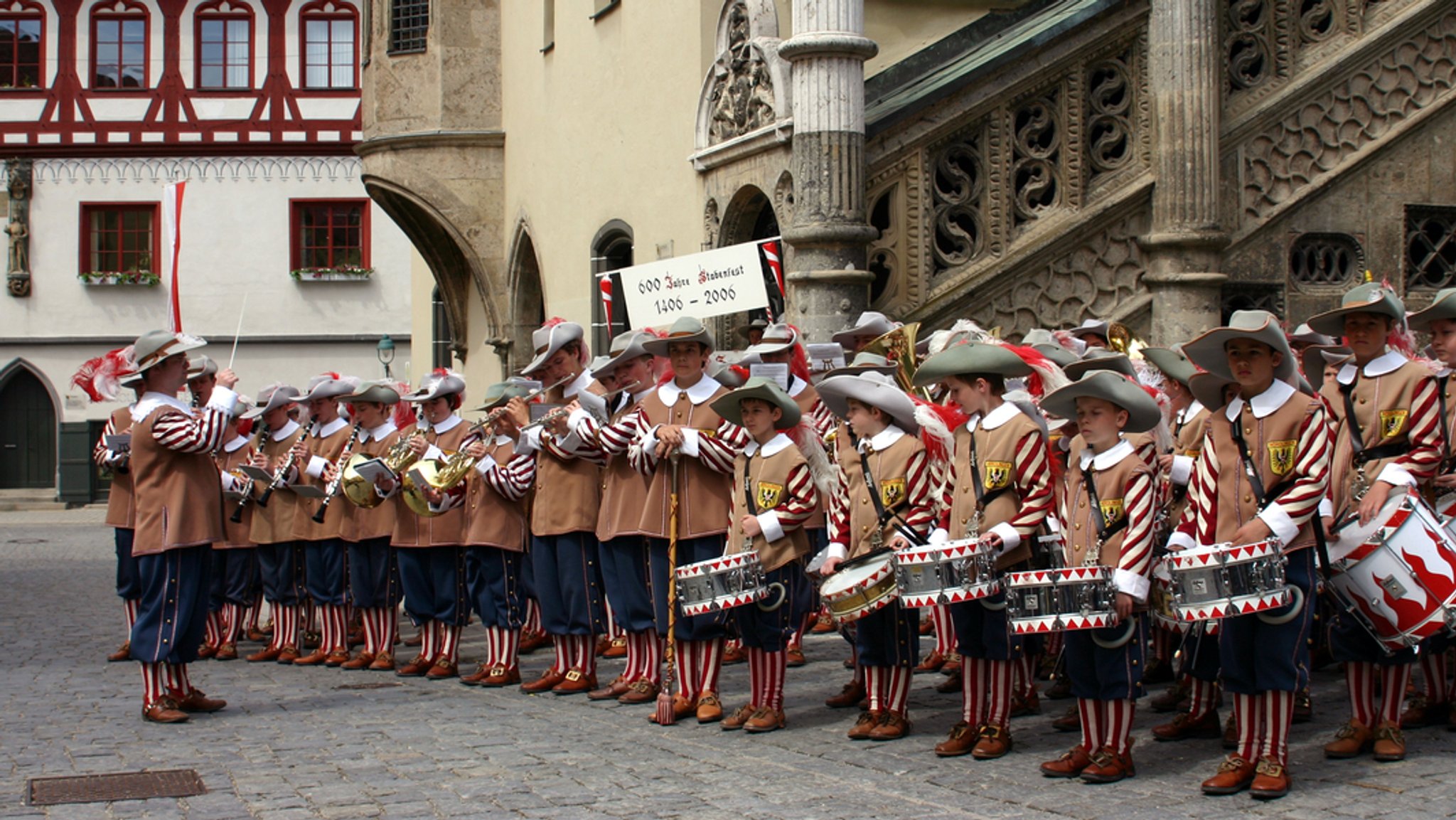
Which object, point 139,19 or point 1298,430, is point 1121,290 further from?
point 139,19

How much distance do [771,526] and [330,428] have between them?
15.8 ft

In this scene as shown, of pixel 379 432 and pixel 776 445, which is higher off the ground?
pixel 379 432

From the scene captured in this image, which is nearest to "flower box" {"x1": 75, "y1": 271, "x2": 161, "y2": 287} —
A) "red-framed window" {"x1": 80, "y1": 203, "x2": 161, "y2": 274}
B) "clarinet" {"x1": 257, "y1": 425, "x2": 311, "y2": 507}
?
"red-framed window" {"x1": 80, "y1": 203, "x2": 161, "y2": 274}

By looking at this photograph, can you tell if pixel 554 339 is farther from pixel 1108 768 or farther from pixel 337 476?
pixel 1108 768

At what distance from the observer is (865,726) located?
325 inches

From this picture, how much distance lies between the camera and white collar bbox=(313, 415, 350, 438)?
39.9 feet

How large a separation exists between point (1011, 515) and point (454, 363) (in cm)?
2171

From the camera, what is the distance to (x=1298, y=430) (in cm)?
682

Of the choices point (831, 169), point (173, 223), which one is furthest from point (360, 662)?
point (831, 169)

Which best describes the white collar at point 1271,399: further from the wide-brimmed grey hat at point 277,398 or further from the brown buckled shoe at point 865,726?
the wide-brimmed grey hat at point 277,398

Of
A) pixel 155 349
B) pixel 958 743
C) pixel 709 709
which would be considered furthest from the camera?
pixel 155 349

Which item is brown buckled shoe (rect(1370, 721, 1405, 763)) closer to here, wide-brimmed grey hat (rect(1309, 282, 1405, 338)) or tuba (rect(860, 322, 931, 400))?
wide-brimmed grey hat (rect(1309, 282, 1405, 338))

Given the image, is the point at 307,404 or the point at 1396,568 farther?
the point at 307,404

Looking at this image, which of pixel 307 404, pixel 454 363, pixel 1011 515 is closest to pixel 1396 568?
pixel 1011 515
